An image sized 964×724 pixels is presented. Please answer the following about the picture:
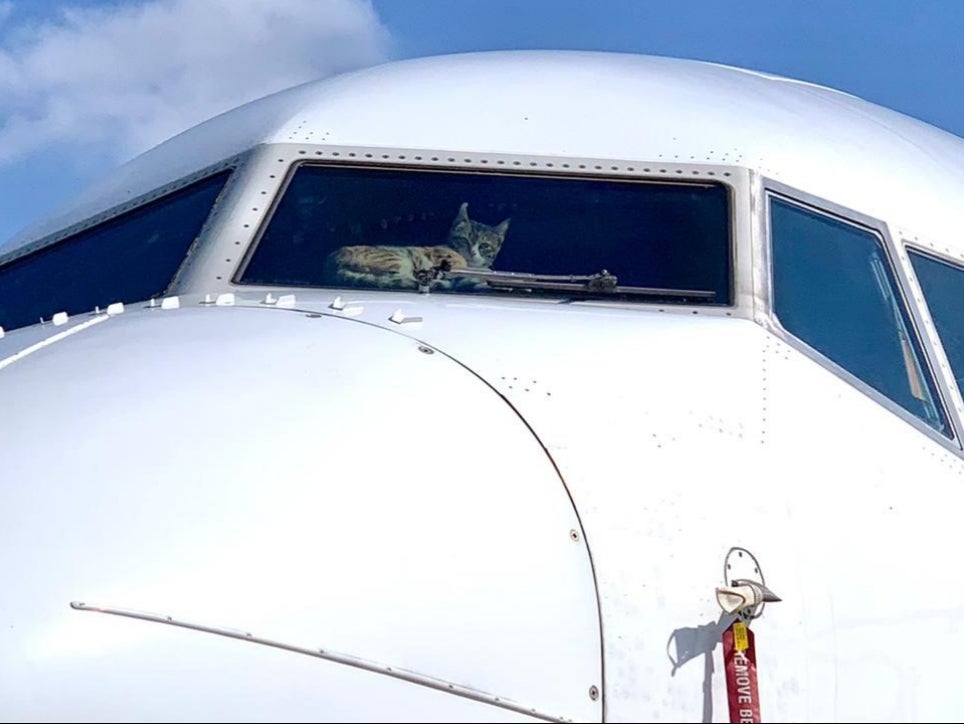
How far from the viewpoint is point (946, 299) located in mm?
6078

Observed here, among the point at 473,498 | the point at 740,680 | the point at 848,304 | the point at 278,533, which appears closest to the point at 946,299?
the point at 848,304

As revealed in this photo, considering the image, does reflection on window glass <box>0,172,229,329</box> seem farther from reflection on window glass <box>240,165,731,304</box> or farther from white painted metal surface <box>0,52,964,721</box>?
reflection on window glass <box>240,165,731,304</box>

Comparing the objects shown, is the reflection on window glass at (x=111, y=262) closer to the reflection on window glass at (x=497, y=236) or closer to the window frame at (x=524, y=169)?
the window frame at (x=524, y=169)

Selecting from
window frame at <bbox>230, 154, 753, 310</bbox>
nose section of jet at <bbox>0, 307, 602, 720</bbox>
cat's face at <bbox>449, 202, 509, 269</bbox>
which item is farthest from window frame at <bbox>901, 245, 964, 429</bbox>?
nose section of jet at <bbox>0, 307, 602, 720</bbox>

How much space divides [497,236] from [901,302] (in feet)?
5.55

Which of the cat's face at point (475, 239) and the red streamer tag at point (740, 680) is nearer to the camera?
the red streamer tag at point (740, 680)

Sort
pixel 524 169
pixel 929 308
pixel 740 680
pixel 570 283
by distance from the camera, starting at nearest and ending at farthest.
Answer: pixel 740 680 < pixel 570 283 < pixel 929 308 < pixel 524 169

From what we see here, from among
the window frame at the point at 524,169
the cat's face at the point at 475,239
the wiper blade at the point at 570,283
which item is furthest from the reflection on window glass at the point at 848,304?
the cat's face at the point at 475,239

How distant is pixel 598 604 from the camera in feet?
13.5

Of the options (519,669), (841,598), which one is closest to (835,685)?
(841,598)

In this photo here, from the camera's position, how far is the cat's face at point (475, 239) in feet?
18.7

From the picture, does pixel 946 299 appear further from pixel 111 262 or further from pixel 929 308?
pixel 111 262

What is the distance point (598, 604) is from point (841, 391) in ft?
5.05

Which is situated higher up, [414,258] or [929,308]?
[929,308]
